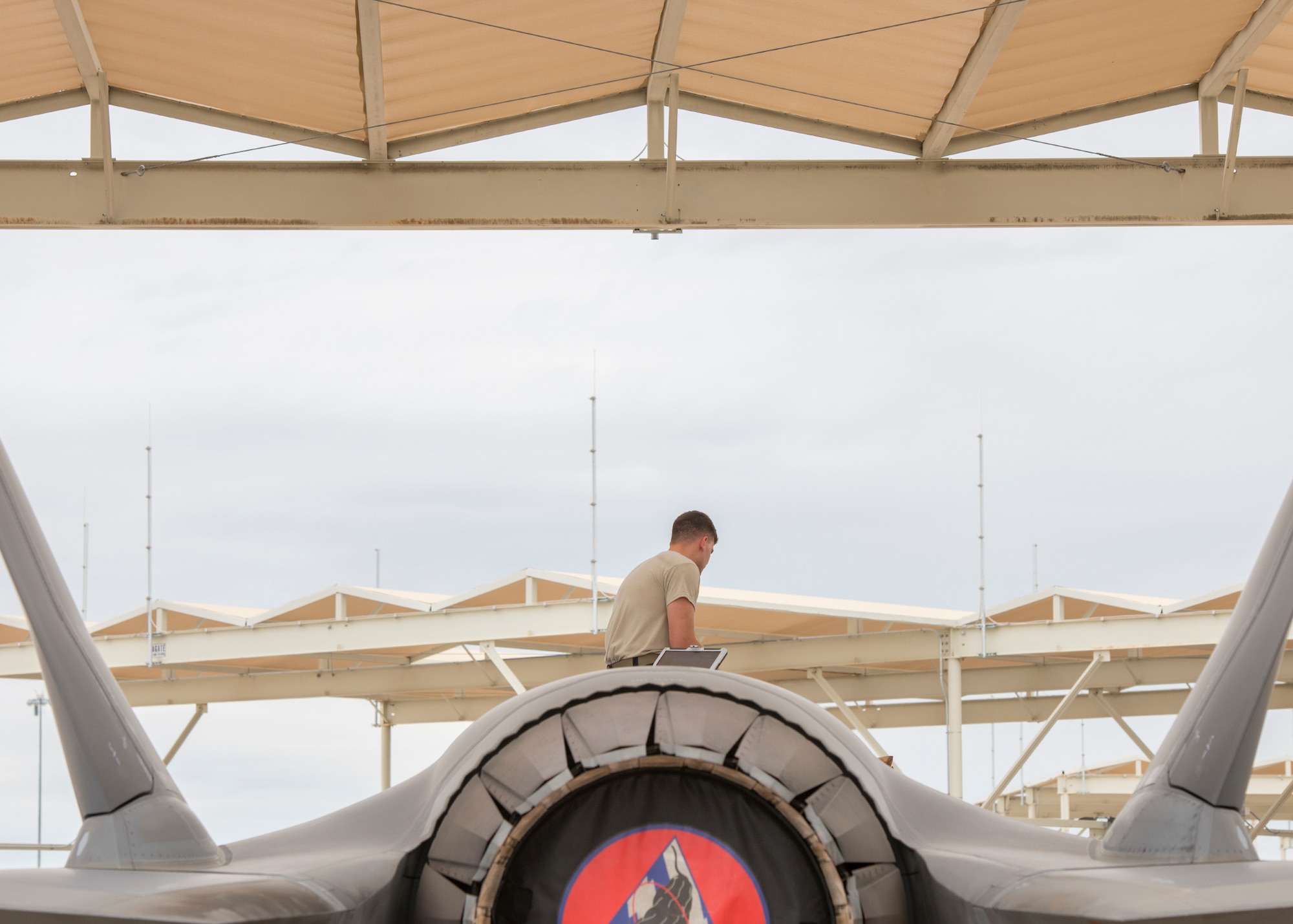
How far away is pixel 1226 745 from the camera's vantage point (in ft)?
10.5

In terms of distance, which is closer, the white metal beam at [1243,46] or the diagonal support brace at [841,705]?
the white metal beam at [1243,46]

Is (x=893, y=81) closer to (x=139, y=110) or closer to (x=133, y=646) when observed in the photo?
(x=139, y=110)

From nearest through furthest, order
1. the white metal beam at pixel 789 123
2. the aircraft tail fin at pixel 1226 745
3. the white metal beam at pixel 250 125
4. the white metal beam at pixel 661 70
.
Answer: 1. the aircraft tail fin at pixel 1226 745
2. the white metal beam at pixel 661 70
3. the white metal beam at pixel 250 125
4. the white metal beam at pixel 789 123

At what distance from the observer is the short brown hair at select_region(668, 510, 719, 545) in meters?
→ 5.86

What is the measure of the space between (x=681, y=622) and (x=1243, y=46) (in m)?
10.4

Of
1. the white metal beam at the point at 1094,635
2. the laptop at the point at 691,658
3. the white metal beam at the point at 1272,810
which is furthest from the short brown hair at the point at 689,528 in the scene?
the white metal beam at the point at 1272,810

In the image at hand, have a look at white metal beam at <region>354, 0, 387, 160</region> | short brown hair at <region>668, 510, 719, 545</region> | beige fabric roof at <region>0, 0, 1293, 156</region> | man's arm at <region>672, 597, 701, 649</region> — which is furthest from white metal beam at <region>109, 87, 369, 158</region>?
man's arm at <region>672, 597, 701, 649</region>

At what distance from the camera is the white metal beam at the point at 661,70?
11.5 m

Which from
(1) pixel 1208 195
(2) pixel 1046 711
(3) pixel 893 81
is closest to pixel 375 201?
(3) pixel 893 81

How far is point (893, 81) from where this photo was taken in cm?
1230

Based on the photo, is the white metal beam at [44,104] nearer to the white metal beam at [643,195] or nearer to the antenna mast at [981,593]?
the white metal beam at [643,195]

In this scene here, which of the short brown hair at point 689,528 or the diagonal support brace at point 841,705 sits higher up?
the short brown hair at point 689,528

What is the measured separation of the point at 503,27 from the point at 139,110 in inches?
163

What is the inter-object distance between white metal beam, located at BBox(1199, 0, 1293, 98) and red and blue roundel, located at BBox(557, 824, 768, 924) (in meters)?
11.9
